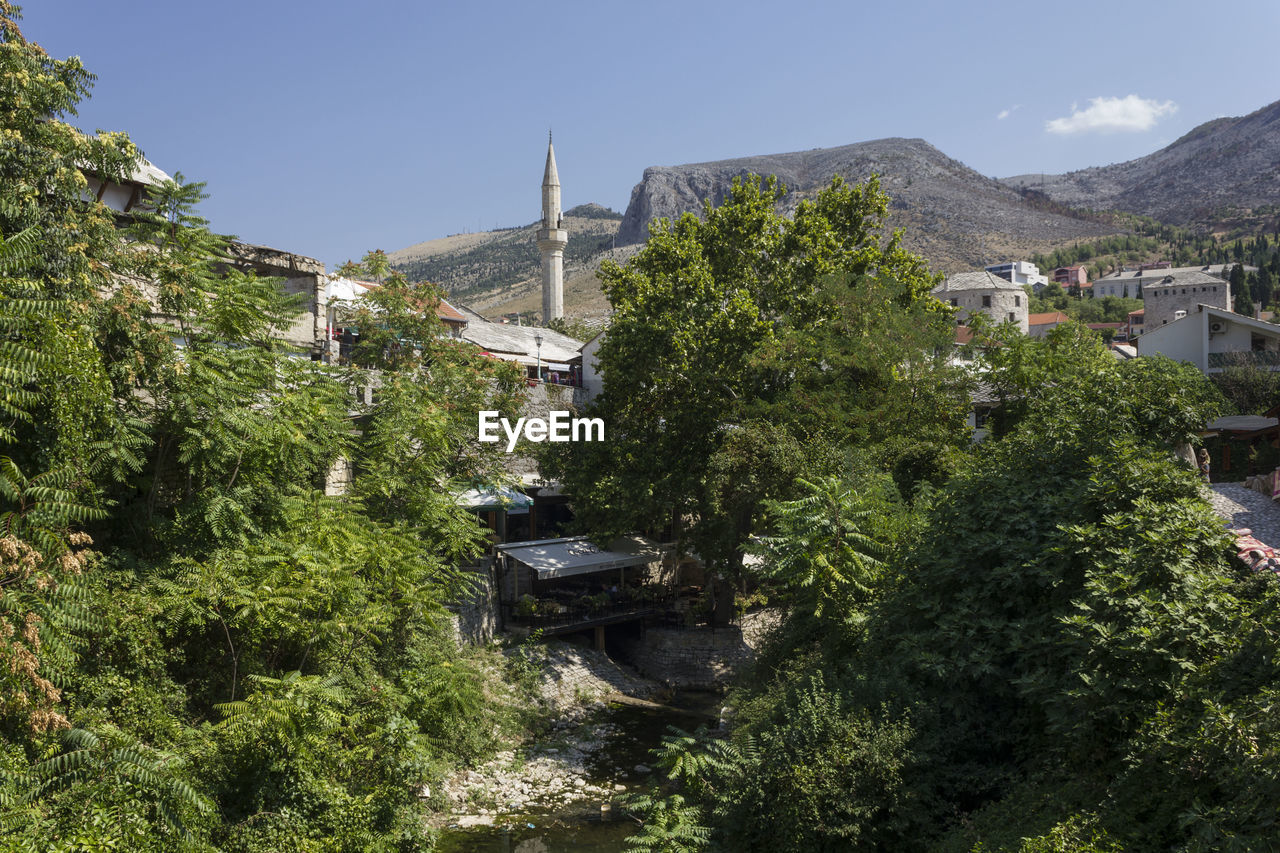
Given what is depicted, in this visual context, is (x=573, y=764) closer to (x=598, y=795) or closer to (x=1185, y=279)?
(x=598, y=795)

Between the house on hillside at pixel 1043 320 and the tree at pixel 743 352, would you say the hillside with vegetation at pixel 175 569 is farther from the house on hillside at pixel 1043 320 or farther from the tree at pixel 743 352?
the house on hillside at pixel 1043 320

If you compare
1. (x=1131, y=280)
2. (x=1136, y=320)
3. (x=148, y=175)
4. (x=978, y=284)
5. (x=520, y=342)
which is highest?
(x=1131, y=280)

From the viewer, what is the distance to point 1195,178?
476 ft

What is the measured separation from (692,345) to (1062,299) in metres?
78.1

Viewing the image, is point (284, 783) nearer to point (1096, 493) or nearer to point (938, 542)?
point (938, 542)

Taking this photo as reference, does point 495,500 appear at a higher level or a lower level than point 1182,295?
lower

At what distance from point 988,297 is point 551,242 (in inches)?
1340

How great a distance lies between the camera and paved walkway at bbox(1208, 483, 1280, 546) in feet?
39.3

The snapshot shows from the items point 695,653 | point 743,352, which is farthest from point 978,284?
point 695,653

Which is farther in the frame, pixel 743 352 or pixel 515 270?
pixel 515 270

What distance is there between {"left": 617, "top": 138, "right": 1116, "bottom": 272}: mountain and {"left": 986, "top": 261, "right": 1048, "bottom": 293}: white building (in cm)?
582

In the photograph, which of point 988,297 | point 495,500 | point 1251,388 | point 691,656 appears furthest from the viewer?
point 988,297

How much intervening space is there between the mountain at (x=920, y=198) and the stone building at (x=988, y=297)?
2712 cm

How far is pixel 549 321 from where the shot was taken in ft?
183
